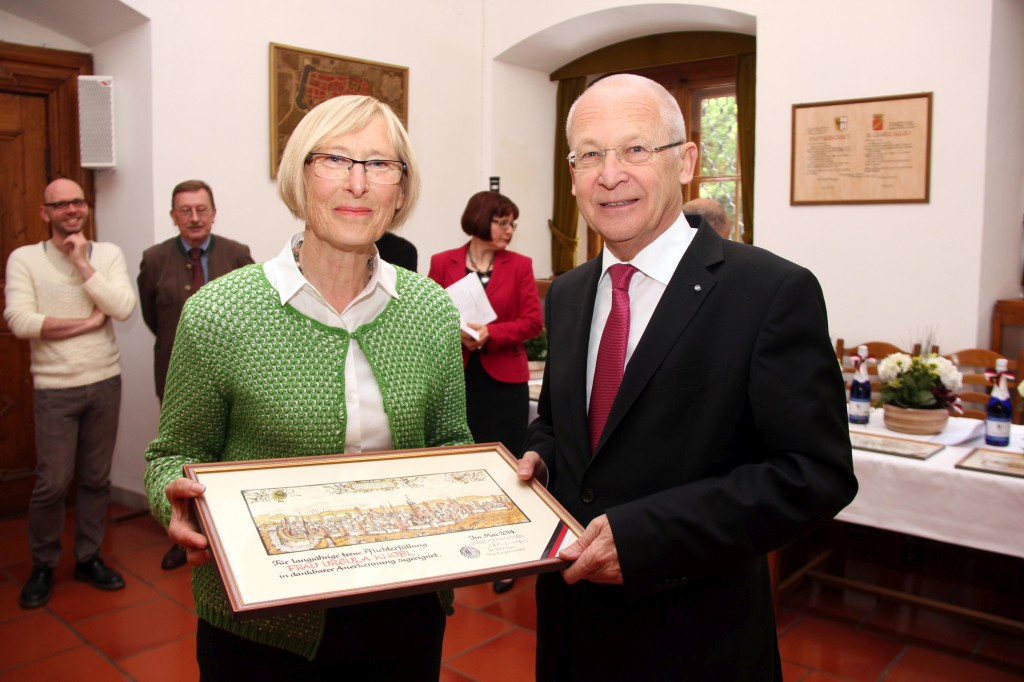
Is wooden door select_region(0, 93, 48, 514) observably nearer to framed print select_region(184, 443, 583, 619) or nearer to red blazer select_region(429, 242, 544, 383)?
red blazer select_region(429, 242, 544, 383)

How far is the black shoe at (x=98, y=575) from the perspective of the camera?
3877 mm

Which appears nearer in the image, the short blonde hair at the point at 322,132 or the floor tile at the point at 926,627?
the short blonde hair at the point at 322,132

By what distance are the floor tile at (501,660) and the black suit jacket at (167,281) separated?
2.17m

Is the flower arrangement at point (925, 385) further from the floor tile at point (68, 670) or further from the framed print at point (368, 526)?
the floor tile at point (68, 670)

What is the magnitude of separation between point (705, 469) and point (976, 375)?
358 centimetres

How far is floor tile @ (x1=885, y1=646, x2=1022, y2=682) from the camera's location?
3064mm

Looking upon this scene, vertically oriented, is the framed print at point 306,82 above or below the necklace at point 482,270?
above

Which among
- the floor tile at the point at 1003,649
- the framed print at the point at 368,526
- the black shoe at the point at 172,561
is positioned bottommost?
the floor tile at the point at 1003,649

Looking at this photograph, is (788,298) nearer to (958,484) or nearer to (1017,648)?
(958,484)

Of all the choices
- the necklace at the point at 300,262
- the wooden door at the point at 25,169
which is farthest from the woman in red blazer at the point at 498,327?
the wooden door at the point at 25,169

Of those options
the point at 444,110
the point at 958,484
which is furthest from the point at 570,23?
the point at 958,484

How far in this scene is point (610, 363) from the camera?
4.63 feet

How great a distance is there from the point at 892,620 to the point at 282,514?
10.7 ft

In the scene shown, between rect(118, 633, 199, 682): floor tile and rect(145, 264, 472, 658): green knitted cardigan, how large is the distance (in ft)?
6.44
